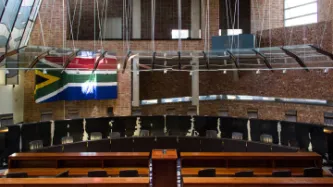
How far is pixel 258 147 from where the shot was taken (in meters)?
10.1

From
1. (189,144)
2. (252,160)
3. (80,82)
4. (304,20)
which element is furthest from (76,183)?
(304,20)

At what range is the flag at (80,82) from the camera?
1300 centimetres

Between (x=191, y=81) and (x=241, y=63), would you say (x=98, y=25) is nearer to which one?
(x=191, y=81)

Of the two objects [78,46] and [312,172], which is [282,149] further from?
[78,46]

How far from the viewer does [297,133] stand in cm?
989

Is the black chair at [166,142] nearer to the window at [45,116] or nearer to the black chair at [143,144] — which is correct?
the black chair at [143,144]

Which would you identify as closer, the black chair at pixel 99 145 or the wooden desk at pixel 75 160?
the wooden desk at pixel 75 160

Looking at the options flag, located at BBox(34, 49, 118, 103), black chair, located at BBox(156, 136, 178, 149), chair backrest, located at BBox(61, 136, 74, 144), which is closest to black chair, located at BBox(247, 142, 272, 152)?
black chair, located at BBox(156, 136, 178, 149)

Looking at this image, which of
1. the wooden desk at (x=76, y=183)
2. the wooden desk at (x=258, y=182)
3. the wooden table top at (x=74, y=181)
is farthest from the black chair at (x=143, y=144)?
the wooden desk at (x=258, y=182)

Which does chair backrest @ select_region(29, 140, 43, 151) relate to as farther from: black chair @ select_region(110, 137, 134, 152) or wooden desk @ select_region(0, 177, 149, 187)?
wooden desk @ select_region(0, 177, 149, 187)

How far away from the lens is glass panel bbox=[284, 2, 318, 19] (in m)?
13.5

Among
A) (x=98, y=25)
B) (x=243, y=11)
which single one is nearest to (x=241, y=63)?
(x=243, y=11)

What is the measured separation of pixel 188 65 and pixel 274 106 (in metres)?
5.59

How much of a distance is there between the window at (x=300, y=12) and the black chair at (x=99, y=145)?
9.97 metres
